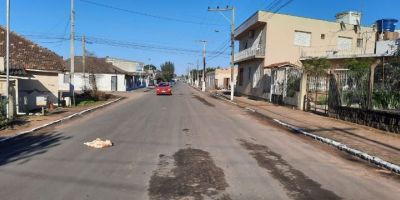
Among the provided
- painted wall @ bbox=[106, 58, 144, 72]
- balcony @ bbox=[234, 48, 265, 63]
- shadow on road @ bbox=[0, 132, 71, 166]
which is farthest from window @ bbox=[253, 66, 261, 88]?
painted wall @ bbox=[106, 58, 144, 72]

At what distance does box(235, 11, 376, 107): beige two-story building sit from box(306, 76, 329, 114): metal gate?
511 inches

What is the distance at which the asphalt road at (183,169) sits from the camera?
700 centimetres

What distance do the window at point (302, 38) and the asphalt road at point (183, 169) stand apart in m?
31.3

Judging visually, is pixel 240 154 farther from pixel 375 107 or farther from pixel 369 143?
pixel 375 107

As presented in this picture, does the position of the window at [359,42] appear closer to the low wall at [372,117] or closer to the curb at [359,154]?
the low wall at [372,117]

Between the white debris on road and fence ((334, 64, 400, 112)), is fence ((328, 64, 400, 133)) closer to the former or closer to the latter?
fence ((334, 64, 400, 112))

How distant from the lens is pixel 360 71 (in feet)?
60.7

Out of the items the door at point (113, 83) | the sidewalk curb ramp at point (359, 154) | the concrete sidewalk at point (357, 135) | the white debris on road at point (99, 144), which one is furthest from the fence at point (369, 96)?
the door at point (113, 83)

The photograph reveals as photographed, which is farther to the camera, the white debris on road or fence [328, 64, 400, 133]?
fence [328, 64, 400, 133]

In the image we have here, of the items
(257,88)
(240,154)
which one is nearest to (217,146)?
(240,154)

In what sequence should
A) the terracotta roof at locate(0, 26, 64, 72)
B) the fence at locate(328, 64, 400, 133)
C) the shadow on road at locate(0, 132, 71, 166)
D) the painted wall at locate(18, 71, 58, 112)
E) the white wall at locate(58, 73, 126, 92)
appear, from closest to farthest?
the shadow on road at locate(0, 132, 71, 166) → the fence at locate(328, 64, 400, 133) → the painted wall at locate(18, 71, 58, 112) → the terracotta roof at locate(0, 26, 64, 72) → the white wall at locate(58, 73, 126, 92)

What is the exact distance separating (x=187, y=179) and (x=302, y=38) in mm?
38723

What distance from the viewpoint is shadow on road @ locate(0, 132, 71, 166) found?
10031 mm

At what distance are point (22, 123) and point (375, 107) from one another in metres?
14.1
